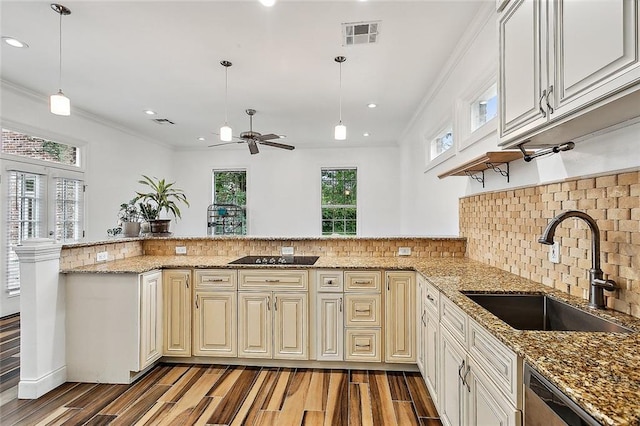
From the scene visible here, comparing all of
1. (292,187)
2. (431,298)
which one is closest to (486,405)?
(431,298)

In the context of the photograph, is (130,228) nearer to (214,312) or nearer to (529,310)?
(214,312)

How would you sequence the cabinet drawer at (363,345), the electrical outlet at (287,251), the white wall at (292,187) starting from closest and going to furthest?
1. the cabinet drawer at (363,345)
2. the electrical outlet at (287,251)
3. the white wall at (292,187)

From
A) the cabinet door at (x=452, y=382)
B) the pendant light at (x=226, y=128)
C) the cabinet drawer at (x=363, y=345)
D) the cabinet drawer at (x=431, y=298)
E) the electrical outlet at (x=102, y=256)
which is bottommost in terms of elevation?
the cabinet drawer at (x=363, y=345)

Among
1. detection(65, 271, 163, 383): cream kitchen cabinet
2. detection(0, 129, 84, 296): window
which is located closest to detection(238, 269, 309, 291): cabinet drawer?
detection(65, 271, 163, 383): cream kitchen cabinet

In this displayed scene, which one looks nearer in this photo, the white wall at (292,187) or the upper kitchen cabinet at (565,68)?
the upper kitchen cabinet at (565,68)

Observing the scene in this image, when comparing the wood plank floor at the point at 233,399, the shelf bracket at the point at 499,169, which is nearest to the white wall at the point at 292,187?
the wood plank floor at the point at 233,399

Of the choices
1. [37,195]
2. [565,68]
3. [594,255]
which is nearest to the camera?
[565,68]

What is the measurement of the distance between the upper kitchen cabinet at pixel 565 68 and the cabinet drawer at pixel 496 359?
35.7 inches

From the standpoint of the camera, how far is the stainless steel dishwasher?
0.80 m

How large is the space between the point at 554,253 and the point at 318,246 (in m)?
2.04

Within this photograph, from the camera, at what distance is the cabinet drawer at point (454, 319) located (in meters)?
1.58

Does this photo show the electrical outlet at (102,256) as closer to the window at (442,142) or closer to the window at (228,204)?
the window at (442,142)

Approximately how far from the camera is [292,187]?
737 cm

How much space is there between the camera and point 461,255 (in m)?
3.12
